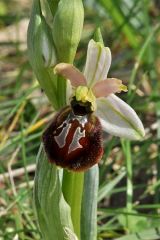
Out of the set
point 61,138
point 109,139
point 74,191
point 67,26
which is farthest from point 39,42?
point 109,139

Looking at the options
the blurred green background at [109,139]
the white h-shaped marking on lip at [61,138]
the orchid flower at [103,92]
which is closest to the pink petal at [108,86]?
the orchid flower at [103,92]

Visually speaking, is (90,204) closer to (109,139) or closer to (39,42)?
(39,42)

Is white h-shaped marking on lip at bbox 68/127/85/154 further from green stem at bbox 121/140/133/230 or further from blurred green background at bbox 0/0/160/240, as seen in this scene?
green stem at bbox 121/140/133/230

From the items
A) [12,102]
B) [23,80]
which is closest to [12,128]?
[12,102]

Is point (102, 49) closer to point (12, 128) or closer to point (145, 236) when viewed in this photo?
point (145, 236)

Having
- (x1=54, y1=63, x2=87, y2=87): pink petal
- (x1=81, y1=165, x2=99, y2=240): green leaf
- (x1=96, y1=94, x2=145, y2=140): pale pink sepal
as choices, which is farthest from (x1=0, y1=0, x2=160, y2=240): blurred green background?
(x1=54, y1=63, x2=87, y2=87): pink petal

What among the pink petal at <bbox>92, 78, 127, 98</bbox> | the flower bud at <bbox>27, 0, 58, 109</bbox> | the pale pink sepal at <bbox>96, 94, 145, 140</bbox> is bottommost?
the pale pink sepal at <bbox>96, 94, 145, 140</bbox>

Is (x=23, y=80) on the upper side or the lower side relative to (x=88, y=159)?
lower
